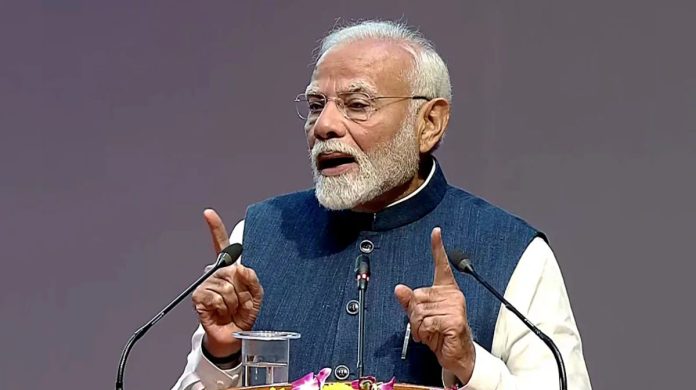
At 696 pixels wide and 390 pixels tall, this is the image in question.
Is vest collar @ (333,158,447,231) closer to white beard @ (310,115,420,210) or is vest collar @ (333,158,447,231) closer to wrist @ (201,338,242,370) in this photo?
white beard @ (310,115,420,210)

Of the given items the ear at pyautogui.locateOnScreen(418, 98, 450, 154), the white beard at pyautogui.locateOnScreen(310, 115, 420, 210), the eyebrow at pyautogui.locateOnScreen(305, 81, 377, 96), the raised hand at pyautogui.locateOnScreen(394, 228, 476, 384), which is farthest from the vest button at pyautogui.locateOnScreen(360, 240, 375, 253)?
the raised hand at pyautogui.locateOnScreen(394, 228, 476, 384)

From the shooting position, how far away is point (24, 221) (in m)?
3.86

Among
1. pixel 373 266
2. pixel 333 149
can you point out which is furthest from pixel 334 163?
pixel 373 266

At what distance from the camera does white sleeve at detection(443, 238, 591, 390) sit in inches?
105

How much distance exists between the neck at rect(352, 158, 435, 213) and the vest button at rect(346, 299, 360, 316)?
0.24 meters

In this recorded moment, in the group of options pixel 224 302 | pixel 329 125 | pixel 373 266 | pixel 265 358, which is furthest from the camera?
pixel 373 266

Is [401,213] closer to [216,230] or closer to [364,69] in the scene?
[364,69]

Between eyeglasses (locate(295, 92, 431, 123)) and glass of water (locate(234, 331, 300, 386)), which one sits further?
eyeglasses (locate(295, 92, 431, 123))

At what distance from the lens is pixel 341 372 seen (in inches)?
110

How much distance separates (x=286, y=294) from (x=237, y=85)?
1.12 metres

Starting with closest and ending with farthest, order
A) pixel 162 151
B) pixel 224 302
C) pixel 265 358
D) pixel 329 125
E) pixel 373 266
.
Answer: pixel 265 358
pixel 224 302
pixel 329 125
pixel 373 266
pixel 162 151

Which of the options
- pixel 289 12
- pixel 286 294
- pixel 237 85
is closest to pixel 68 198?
pixel 237 85

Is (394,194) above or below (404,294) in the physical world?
above

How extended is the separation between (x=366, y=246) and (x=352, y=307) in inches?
7.1
